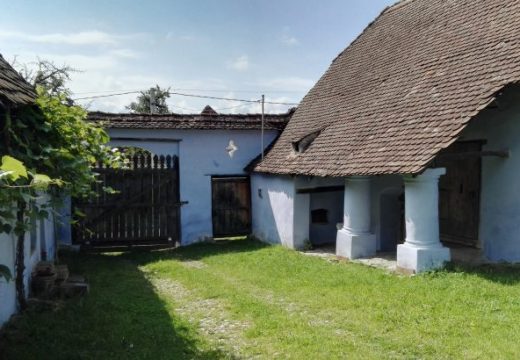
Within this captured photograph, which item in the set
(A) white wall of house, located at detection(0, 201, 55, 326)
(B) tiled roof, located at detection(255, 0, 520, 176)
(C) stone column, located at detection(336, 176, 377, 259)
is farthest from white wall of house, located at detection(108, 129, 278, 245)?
(C) stone column, located at detection(336, 176, 377, 259)

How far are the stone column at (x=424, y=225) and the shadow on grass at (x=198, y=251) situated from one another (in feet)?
14.5

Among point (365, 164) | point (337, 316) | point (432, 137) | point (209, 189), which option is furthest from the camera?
point (209, 189)

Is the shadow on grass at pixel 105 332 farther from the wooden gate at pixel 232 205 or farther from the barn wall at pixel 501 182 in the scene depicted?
the wooden gate at pixel 232 205

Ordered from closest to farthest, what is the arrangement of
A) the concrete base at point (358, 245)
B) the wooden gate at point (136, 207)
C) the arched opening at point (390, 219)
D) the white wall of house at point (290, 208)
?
1. the concrete base at point (358, 245)
2. the arched opening at point (390, 219)
3. the white wall of house at point (290, 208)
4. the wooden gate at point (136, 207)

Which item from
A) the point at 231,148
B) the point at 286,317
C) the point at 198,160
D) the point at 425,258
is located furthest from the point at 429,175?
the point at 198,160

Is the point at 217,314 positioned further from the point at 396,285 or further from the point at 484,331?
the point at 484,331

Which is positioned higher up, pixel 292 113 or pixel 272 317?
pixel 292 113

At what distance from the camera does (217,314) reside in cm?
652

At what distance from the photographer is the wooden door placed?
9.27 metres

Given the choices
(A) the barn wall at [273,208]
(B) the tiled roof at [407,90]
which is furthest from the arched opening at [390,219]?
(A) the barn wall at [273,208]

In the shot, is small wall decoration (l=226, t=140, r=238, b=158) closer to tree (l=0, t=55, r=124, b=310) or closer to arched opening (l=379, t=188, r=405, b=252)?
arched opening (l=379, t=188, r=405, b=252)

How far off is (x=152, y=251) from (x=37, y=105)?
22.8 ft

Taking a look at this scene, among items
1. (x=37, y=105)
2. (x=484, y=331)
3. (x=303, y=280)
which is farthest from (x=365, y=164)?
(x=37, y=105)

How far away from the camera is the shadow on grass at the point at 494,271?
7109mm
